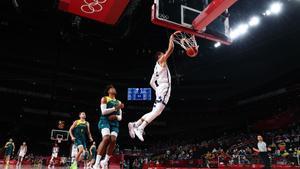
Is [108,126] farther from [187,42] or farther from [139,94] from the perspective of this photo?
[139,94]

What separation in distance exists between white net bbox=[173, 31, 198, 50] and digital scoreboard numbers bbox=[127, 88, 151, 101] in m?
23.0

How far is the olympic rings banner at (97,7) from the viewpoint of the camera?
8.91 metres

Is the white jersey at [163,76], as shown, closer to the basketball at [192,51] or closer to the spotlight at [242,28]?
the basketball at [192,51]

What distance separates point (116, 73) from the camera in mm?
33969

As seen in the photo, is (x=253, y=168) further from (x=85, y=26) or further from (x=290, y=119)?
(x=85, y=26)

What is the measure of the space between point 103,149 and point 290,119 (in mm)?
22232

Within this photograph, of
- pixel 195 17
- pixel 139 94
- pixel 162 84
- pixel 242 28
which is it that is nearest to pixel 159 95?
pixel 162 84

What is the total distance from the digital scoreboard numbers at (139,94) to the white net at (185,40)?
2296 centimetres

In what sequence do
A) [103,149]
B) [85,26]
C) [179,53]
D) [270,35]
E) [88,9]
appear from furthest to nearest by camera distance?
[179,53], [270,35], [85,26], [88,9], [103,149]

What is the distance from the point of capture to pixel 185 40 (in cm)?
723

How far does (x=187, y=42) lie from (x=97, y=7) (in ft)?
12.2

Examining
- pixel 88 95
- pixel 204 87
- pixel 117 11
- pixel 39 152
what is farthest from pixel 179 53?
pixel 39 152

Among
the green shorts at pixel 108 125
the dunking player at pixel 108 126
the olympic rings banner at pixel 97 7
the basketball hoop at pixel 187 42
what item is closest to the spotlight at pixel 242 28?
the olympic rings banner at pixel 97 7

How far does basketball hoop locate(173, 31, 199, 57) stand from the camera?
21.5 feet
